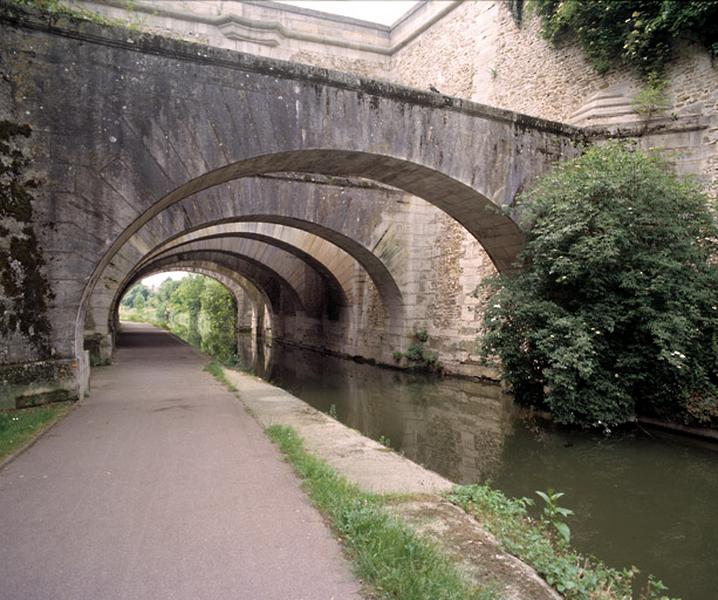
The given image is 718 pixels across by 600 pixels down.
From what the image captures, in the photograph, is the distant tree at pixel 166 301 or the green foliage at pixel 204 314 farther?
the distant tree at pixel 166 301

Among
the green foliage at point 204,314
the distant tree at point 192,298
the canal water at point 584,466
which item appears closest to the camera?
the canal water at point 584,466

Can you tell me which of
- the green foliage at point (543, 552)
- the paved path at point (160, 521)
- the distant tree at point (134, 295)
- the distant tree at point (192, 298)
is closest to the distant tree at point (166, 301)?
the distant tree at point (192, 298)

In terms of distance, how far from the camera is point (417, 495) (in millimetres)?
3316

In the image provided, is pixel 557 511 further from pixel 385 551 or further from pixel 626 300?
pixel 626 300

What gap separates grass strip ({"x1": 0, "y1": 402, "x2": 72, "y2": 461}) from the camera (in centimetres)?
402

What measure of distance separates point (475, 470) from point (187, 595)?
3885 millimetres

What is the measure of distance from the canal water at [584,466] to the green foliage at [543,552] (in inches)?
17.4

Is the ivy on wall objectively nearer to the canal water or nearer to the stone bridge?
the stone bridge

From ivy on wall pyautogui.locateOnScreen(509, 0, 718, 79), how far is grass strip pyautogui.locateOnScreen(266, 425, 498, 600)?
8327mm

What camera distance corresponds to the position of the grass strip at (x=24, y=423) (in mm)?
4023

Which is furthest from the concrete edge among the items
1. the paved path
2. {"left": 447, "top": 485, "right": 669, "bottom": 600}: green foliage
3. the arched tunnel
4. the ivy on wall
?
the ivy on wall

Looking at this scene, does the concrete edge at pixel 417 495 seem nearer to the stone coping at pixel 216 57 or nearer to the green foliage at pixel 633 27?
the stone coping at pixel 216 57

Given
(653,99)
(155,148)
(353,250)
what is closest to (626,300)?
(653,99)

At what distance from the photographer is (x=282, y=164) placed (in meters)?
6.72
